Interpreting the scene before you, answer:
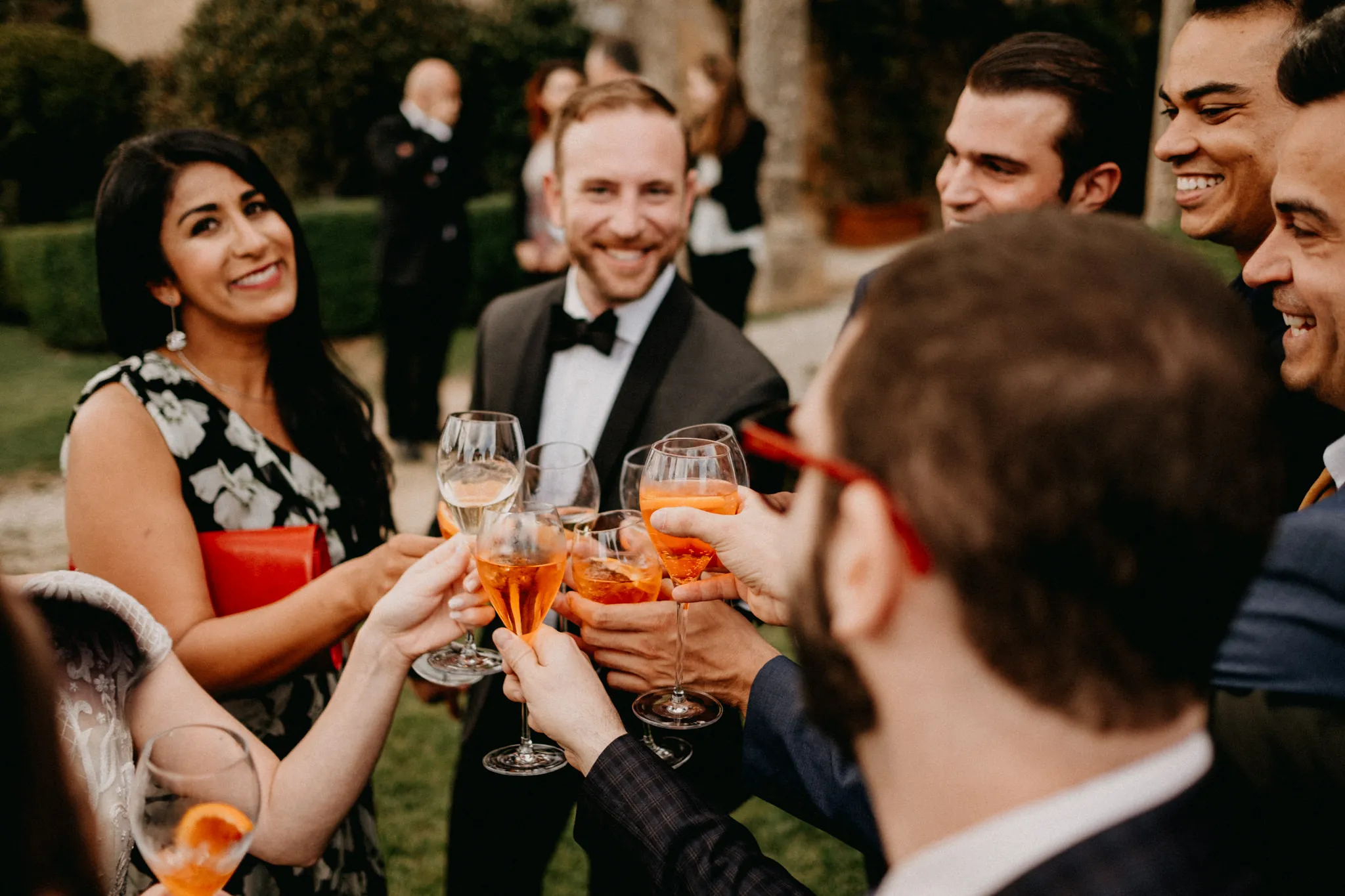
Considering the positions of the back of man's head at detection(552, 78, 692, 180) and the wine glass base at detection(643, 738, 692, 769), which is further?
the back of man's head at detection(552, 78, 692, 180)

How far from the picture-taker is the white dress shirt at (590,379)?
2988 mm

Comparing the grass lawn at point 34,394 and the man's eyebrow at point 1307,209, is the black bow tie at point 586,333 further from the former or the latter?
the grass lawn at point 34,394

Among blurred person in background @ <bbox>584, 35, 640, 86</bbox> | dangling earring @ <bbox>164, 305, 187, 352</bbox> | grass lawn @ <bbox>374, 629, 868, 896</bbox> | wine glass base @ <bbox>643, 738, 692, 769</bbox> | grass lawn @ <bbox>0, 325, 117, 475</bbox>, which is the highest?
blurred person in background @ <bbox>584, 35, 640, 86</bbox>

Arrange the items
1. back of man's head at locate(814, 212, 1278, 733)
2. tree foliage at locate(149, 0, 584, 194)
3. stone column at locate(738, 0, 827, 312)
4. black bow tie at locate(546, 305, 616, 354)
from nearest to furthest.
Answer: back of man's head at locate(814, 212, 1278, 733) → black bow tie at locate(546, 305, 616, 354) → stone column at locate(738, 0, 827, 312) → tree foliage at locate(149, 0, 584, 194)

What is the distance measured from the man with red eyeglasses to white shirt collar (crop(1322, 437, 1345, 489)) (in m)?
1.05

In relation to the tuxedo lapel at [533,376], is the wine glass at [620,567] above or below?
below

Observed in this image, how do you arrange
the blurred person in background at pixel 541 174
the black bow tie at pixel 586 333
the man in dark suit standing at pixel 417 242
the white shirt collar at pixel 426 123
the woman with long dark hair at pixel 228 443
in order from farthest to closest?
1. the white shirt collar at pixel 426 123
2. the man in dark suit standing at pixel 417 242
3. the blurred person in background at pixel 541 174
4. the black bow tie at pixel 586 333
5. the woman with long dark hair at pixel 228 443

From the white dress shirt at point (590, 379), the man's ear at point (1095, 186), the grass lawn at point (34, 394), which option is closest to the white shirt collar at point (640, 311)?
the white dress shirt at point (590, 379)

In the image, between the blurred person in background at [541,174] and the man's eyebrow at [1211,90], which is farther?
the blurred person in background at [541,174]

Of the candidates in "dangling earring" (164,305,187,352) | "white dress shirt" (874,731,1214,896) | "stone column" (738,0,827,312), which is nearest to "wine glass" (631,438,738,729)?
"white dress shirt" (874,731,1214,896)

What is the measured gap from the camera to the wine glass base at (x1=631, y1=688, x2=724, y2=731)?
6.82 feet

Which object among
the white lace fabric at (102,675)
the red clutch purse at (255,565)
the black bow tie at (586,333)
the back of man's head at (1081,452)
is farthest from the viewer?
the black bow tie at (586,333)

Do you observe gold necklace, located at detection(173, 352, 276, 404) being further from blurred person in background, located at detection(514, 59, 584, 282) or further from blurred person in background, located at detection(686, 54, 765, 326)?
blurred person in background, located at detection(686, 54, 765, 326)

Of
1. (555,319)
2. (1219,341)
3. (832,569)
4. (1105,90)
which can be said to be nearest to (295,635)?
(555,319)
